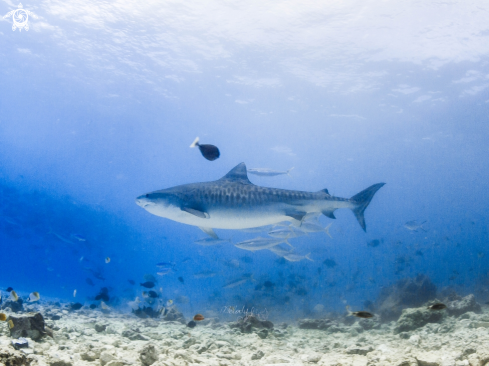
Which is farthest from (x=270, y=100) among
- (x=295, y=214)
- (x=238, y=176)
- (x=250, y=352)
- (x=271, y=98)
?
(x=250, y=352)

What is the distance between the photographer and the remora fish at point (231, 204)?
490 cm

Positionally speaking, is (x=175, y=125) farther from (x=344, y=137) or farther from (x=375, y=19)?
(x=375, y=19)

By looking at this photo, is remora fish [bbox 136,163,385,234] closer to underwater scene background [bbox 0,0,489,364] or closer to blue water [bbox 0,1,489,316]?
underwater scene background [bbox 0,0,489,364]

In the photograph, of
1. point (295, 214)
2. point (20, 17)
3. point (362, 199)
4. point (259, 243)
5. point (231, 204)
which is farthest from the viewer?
point (20, 17)

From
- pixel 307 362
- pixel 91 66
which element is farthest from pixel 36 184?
pixel 307 362

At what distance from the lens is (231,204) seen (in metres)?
5.13

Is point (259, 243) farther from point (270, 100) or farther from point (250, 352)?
point (270, 100)

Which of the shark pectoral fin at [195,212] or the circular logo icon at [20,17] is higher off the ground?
the circular logo icon at [20,17]

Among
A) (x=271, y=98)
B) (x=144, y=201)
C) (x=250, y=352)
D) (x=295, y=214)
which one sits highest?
(x=271, y=98)

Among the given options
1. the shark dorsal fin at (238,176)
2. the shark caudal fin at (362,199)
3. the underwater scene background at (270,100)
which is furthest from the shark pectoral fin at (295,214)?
the underwater scene background at (270,100)

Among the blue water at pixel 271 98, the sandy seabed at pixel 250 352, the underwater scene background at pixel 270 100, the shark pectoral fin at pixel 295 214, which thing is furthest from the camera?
the blue water at pixel 271 98

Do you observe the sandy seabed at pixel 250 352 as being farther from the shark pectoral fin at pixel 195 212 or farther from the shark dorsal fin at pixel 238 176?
the shark dorsal fin at pixel 238 176

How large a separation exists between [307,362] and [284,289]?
1746cm

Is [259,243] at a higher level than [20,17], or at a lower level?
lower
